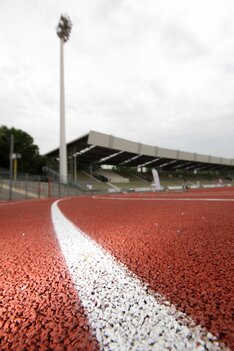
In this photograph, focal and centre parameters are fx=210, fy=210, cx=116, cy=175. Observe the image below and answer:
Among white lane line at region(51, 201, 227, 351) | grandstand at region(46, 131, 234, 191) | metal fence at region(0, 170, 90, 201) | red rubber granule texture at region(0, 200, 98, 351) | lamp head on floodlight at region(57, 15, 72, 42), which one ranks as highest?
lamp head on floodlight at region(57, 15, 72, 42)

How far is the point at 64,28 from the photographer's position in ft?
119

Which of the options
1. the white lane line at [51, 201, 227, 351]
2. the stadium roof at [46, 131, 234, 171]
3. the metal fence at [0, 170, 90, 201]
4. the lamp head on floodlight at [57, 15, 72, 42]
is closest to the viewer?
the white lane line at [51, 201, 227, 351]

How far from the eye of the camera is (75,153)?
3244 cm

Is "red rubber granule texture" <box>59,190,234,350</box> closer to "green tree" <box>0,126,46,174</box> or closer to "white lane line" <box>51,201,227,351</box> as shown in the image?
"white lane line" <box>51,201,227,351</box>

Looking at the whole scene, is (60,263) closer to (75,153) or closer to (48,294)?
(48,294)

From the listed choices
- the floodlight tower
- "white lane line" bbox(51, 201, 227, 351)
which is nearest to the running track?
"white lane line" bbox(51, 201, 227, 351)

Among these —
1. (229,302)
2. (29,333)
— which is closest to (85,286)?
(29,333)

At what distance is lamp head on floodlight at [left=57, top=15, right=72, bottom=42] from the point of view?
35969mm

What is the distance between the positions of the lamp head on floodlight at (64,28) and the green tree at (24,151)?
18261 mm

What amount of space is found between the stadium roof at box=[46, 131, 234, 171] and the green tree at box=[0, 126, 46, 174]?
5052 mm

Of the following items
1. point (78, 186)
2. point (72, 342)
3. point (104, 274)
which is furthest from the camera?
point (78, 186)

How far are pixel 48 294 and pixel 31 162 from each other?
4110cm

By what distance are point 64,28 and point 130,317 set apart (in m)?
45.1

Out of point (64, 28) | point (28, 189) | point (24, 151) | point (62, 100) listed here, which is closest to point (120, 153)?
point (62, 100)
